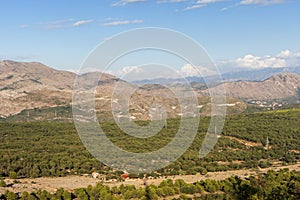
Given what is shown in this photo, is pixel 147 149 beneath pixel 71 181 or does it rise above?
above

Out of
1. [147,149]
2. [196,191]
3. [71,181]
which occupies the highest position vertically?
[147,149]

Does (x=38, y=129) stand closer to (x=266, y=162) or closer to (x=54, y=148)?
(x=54, y=148)

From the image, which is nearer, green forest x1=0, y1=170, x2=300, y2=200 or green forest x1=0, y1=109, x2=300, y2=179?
green forest x1=0, y1=170, x2=300, y2=200

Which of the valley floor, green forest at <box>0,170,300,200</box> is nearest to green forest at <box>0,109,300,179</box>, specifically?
the valley floor

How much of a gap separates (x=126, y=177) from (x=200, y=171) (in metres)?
8.77

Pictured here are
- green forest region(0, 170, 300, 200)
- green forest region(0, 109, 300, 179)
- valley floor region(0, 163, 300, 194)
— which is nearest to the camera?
green forest region(0, 170, 300, 200)

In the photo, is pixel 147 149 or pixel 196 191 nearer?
pixel 196 191

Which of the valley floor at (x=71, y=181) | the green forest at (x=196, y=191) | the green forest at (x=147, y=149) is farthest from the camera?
the green forest at (x=147, y=149)

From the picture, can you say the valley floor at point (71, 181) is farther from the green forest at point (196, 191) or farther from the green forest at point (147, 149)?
the green forest at point (196, 191)

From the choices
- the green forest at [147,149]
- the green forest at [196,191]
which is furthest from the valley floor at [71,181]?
the green forest at [196,191]

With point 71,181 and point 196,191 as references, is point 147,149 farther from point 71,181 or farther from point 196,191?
point 196,191

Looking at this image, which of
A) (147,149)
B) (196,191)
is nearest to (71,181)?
(147,149)

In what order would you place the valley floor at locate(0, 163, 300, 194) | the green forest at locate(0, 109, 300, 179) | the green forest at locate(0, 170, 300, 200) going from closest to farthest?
the green forest at locate(0, 170, 300, 200)
the valley floor at locate(0, 163, 300, 194)
the green forest at locate(0, 109, 300, 179)

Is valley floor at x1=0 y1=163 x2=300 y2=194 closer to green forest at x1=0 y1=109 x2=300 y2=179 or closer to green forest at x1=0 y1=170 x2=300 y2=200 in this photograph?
green forest at x1=0 y1=109 x2=300 y2=179
